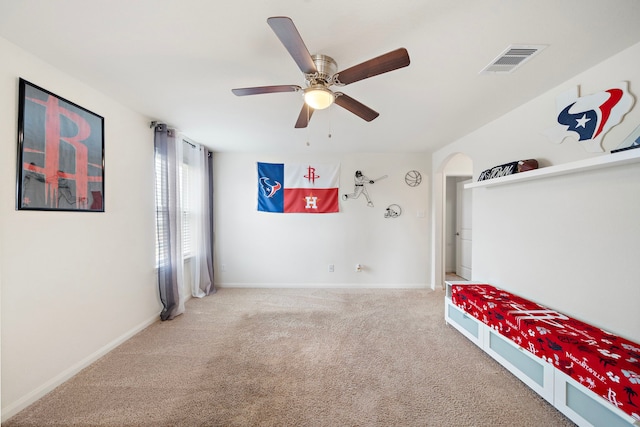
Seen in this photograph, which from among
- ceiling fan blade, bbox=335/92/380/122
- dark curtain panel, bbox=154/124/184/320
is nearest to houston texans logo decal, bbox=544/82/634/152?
ceiling fan blade, bbox=335/92/380/122

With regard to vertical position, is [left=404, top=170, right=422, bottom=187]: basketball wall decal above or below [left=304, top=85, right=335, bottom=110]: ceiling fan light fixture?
below

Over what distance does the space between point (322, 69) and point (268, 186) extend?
2.66 metres

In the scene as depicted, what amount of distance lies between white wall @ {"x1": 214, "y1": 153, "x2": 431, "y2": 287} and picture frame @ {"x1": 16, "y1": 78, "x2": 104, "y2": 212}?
208cm

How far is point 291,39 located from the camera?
1.11 m

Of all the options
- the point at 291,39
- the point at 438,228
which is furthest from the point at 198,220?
the point at 438,228

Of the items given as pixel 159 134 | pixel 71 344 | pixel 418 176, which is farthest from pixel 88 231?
pixel 418 176

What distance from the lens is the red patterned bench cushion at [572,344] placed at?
3.87 ft

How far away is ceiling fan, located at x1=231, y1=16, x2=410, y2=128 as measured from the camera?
3.55 ft

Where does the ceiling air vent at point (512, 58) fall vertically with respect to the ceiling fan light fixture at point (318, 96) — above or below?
above

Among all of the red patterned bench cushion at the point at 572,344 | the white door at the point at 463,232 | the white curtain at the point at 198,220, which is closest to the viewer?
the red patterned bench cushion at the point at 572,344

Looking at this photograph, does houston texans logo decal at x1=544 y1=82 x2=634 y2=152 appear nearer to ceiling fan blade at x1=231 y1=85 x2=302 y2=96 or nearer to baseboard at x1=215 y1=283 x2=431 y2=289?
ceiling fan blade at x1=231 y1=85 x2=302 y2=96

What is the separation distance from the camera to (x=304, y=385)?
1.76 meters

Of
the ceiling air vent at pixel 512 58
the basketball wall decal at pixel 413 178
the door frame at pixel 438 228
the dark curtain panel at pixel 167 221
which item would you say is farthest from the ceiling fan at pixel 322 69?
the door frame at pixel 438 228

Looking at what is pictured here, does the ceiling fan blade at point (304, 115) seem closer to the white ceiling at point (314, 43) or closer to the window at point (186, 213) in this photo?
the white ceiling at point (314, 43)
